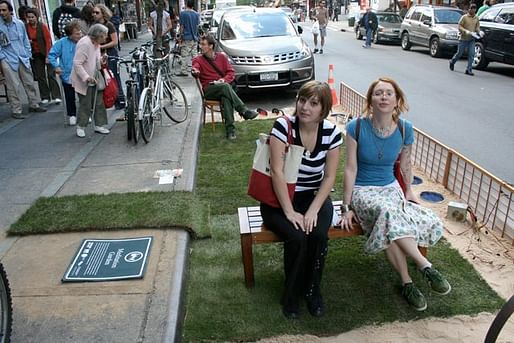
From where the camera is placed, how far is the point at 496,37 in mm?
12539

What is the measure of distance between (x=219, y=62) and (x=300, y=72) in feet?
9.42

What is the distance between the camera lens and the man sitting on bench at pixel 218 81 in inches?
287

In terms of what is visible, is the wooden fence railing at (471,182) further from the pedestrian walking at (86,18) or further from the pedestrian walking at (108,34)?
the pedestrian walking at (86,18)

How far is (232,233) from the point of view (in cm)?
431

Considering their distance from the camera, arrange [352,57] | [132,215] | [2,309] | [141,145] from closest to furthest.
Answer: [2,309] < [132,215] < [141,145] < [352,57]

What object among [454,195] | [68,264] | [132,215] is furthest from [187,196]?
[454,195]

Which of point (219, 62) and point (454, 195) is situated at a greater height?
point (219, 62)

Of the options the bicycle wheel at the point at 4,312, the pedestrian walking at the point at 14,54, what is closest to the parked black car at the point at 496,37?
the pedestrian walking at the point at 14,54

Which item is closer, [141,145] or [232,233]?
[232,233]

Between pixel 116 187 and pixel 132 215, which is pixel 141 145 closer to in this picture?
pixel 116 187

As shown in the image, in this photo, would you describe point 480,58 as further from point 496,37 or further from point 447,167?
point 447,167

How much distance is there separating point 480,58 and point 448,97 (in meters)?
4.37

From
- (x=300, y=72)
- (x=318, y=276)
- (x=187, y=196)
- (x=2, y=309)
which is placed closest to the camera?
(x=2, y=309)

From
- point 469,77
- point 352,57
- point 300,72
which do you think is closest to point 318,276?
point 300,72
